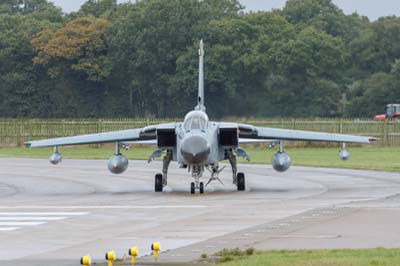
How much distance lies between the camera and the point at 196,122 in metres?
31.3

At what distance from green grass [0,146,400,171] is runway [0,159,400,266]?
491 centimetres

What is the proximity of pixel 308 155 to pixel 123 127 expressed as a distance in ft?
52.3

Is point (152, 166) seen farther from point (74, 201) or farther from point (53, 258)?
point (53, 258)

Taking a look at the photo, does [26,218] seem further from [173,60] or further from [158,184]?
[173,60]

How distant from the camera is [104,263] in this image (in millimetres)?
16719

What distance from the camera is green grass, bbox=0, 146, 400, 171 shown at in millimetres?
45719

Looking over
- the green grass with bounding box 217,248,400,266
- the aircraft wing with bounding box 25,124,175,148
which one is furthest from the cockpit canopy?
the green grass with bounding box 217,248,400,266

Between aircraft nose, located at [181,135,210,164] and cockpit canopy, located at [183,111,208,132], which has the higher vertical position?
cockpit canopy, located at [183,111,208,132]

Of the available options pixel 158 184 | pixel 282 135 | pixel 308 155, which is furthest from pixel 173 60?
pixel 158 184

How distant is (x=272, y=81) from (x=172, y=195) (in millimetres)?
37311

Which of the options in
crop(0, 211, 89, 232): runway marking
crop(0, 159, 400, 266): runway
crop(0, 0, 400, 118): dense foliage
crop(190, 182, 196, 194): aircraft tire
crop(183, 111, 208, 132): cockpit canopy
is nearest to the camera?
Result: crop(0, 159, 400, 266): runway

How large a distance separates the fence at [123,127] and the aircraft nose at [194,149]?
1249 inches

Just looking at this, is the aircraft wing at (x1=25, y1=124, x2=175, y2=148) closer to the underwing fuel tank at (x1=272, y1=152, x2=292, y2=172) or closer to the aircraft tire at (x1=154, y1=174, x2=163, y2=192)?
the aircraft tire at (x1=154, y1=174, x2=163, y2=192)

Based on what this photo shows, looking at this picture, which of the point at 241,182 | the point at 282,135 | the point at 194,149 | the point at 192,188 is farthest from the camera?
the point at 282,135
